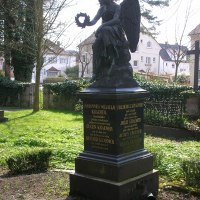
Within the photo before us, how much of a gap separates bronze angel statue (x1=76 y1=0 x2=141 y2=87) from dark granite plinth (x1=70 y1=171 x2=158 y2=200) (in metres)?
1.55

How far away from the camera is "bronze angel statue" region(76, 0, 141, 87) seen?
6180 mm

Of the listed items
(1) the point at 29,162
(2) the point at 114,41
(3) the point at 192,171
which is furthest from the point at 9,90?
(3) the point at 192,171

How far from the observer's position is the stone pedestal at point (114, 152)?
226 inches

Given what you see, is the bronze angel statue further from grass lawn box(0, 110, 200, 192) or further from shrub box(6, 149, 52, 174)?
shrub box(6, 149, 52, 174)

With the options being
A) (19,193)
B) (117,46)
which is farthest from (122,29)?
(19,193)

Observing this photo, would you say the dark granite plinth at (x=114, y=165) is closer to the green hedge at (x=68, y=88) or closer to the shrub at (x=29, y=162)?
the shrub at (x=29, y=162)

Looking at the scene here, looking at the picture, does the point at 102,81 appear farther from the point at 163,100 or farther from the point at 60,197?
the point at 163,100

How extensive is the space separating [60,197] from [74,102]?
16045 millimetres

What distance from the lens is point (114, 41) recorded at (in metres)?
6.29

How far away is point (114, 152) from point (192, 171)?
4.78ft

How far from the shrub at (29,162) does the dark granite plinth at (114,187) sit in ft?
5.57

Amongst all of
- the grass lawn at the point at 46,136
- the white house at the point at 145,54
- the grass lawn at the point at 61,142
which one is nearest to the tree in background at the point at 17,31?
the grass lawn at the point at 46,136

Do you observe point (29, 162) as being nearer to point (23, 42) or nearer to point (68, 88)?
point (68, 88)

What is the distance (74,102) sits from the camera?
71.9ft
